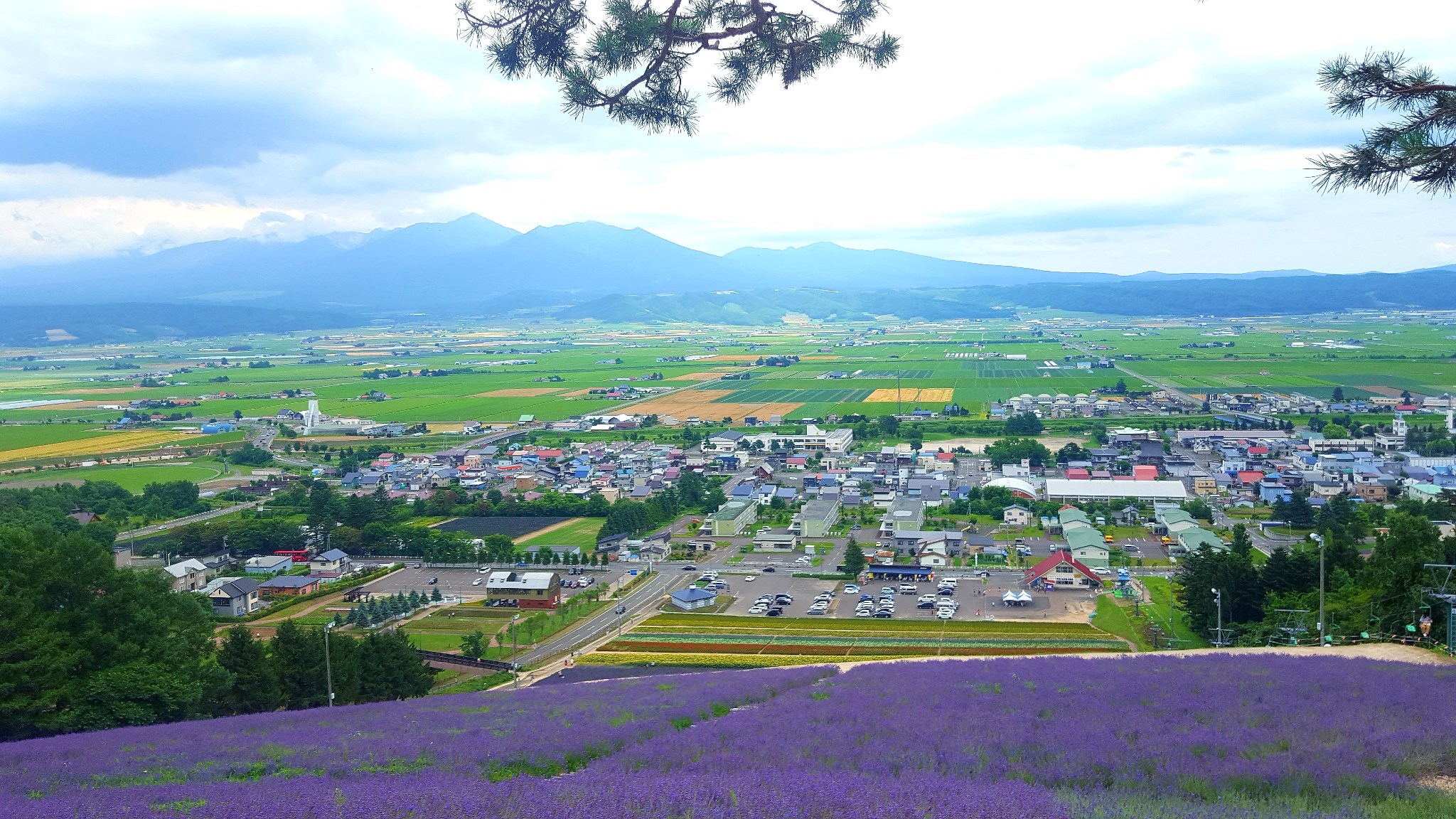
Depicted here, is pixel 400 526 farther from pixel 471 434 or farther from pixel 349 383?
pixel 349 383

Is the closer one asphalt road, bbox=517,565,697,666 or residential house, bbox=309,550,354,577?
asphalt road, bbox=517,565,697,666

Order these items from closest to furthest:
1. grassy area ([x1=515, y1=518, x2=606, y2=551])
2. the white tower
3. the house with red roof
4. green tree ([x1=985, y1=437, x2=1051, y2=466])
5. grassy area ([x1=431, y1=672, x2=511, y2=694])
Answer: grassy area ([x1=431, y1=672, x2=511, y2=694]) < the house with red roof < grassy area ([x1=515, y1=518, x2=606, y2=551]) < green tree ([x1=985, y1=437, x2=1051, y2=466]) < the white tower

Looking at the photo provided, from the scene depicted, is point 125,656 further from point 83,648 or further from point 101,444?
point 101,444

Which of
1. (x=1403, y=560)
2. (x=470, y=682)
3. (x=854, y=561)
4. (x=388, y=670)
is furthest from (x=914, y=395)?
(x=388, y=670)

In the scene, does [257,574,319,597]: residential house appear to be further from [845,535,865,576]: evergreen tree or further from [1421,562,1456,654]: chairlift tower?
[1421,562,1456,654]: chairlift tower

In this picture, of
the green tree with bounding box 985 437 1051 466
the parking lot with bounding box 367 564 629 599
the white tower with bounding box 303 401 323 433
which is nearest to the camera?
the parking lot with bounding box 367 564 629 599

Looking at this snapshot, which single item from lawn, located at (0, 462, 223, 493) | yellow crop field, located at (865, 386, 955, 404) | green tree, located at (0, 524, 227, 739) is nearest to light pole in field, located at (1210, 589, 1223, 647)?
green tree, located at (0, 524, 227, 739)
